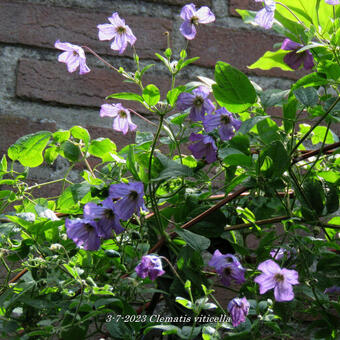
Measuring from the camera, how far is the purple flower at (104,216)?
80 centimetres

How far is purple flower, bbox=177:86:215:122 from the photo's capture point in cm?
89

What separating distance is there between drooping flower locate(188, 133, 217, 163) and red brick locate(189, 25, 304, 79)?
595 mm

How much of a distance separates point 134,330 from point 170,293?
0.24 feet

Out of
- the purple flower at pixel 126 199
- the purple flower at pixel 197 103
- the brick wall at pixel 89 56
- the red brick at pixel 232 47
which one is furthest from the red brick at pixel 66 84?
the purple flower at pixel 126 199

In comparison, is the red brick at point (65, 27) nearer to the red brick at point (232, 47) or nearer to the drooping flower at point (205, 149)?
the red brick at point (232, 47)

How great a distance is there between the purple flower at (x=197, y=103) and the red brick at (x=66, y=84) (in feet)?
1.73

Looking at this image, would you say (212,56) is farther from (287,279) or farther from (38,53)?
(287,279)

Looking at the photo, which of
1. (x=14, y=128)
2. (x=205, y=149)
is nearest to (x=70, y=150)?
(x=205, y=149)

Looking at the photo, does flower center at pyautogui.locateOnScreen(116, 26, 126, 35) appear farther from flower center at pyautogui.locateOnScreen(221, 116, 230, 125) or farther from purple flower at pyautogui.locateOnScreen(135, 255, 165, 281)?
purple flower at pyautogui.locateOnScreen(135, 255, 165, 281)

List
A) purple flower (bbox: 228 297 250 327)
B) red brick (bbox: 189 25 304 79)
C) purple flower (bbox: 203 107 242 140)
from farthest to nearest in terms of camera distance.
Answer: red brick (bbox: 189 25 304 79), purple flower (bbox: 203 107 242 140), purple flower (bbox: 228 297 250 327)

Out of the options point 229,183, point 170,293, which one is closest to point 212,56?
point 229,183

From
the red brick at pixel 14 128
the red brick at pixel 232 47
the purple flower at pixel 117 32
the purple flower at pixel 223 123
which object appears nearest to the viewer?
the purple flower at pixel 223 123

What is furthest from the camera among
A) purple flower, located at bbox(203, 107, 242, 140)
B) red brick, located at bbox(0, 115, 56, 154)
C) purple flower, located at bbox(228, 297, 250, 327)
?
red brick, located at bbox(0, 115, 56, 154)

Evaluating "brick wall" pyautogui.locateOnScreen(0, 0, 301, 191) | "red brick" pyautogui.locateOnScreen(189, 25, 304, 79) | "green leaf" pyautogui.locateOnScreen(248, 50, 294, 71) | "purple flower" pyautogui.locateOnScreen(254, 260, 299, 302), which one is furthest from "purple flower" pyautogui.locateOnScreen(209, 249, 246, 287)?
"red brick" pyautogui.locateOnScreen(189, 25, 304, 79)
